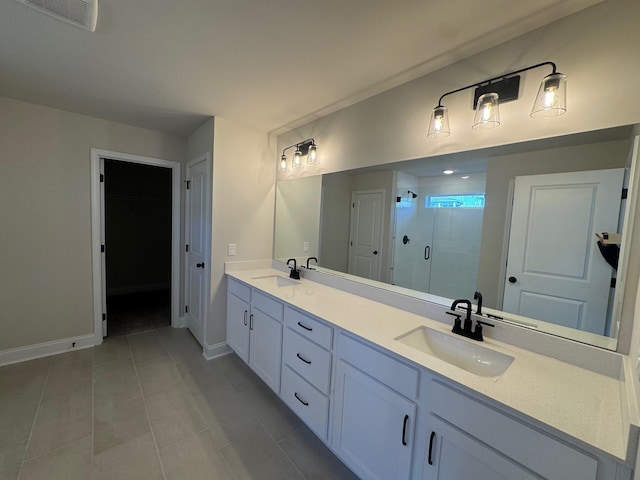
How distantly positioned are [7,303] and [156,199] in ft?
9.57

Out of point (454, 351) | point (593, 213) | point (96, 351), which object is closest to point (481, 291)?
point (454, 351)

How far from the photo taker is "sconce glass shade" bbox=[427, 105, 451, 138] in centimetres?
154

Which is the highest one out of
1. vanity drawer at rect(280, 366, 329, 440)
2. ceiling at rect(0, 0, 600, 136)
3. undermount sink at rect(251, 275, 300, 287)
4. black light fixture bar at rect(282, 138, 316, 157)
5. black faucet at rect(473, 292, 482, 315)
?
ceiling at rect(0, 0, 600, 136)

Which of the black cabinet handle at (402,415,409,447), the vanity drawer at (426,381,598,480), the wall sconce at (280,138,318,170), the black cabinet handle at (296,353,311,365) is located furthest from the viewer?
the wall sconce at (280,138,318,170)

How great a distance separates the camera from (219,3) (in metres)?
1.24

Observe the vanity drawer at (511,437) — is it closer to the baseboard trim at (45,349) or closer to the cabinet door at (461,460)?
the cabinet door at (461,460)

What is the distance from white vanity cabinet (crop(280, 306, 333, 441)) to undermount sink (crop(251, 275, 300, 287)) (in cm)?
65

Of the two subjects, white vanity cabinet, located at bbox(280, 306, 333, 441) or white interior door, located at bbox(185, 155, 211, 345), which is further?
white interior door, located at bbox(185, 155, 211, 345)

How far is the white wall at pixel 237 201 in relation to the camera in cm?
267

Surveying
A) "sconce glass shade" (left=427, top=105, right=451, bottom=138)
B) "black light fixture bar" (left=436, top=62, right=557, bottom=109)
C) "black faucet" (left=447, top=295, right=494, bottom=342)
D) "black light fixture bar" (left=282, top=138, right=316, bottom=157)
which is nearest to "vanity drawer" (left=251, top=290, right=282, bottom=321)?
"black faucet" (left=447, top=295, right=494, bottom=342)

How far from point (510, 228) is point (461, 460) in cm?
112

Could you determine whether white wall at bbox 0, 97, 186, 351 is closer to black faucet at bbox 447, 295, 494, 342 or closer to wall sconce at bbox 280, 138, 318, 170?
wall sconce at bbox 280, 138, 318, 170

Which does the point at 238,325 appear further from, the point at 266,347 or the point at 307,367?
the point at 307,367

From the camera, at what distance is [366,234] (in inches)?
86.1
